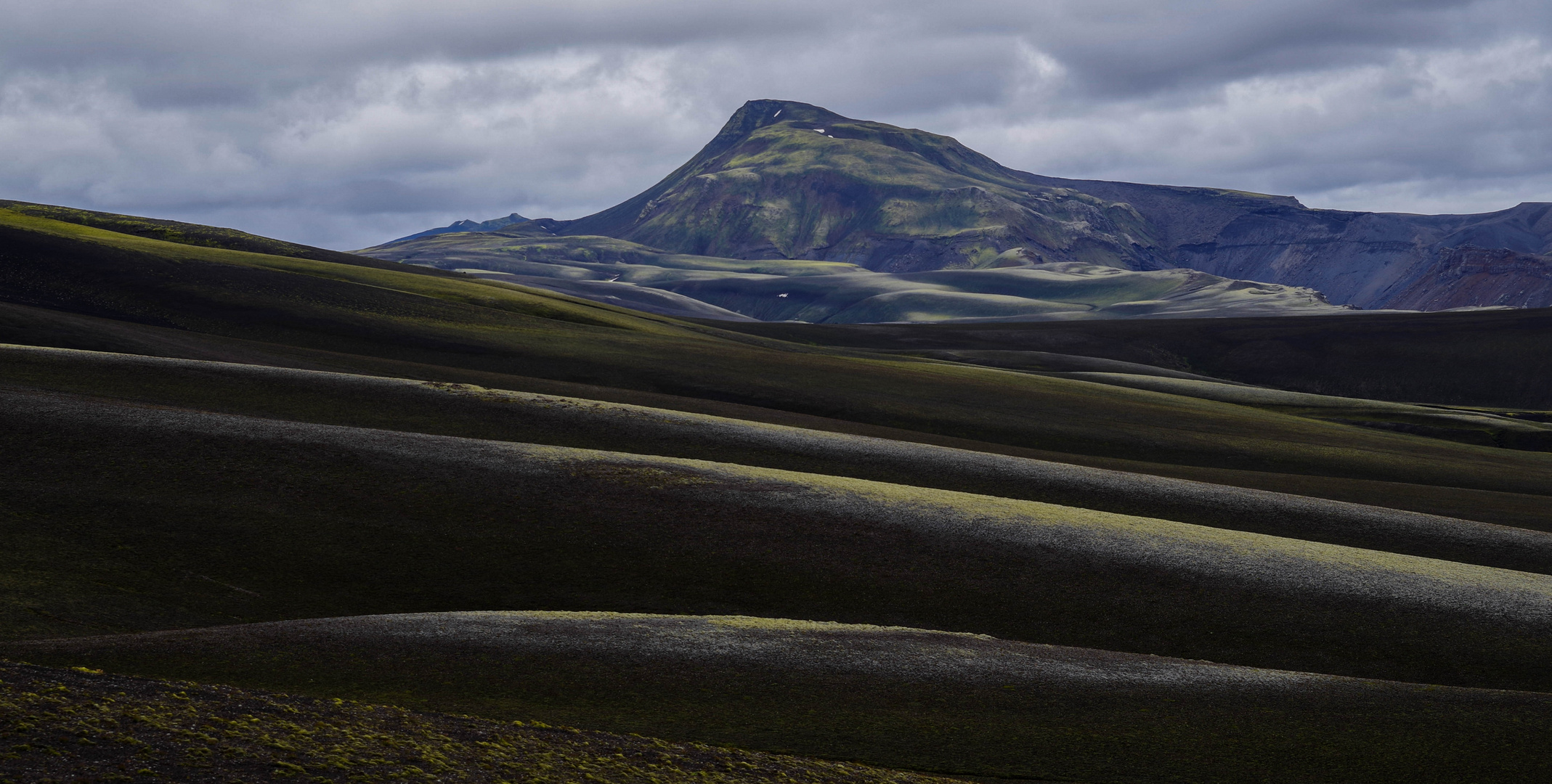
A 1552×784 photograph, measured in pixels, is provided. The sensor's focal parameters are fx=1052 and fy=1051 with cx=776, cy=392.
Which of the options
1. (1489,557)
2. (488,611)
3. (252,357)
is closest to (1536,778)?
(488,611)

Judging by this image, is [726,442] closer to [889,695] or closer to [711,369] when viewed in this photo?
[889,695]

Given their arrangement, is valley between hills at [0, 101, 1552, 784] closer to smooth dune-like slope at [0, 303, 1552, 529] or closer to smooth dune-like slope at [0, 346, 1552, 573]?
smooth dune-like slope at [0, 346, 1552, 573]

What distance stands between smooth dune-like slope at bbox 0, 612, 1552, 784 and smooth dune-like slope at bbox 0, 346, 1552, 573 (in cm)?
2035

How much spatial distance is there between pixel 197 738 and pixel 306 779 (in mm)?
1597

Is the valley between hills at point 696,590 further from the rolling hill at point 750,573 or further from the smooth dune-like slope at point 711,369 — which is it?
the smooth dune-like slope at point 711,369

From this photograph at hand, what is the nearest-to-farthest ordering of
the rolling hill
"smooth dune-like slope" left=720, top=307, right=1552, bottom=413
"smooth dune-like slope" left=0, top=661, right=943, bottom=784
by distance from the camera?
"smooth dune-like slope" left=0, top=661, right=943, bottom=784
the rolling hill
"smooth dune-like slope" left=720, top=307, right=1552, bottom=413

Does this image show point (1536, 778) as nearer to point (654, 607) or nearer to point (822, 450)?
point (654, 607)

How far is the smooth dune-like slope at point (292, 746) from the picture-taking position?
11.7 metres

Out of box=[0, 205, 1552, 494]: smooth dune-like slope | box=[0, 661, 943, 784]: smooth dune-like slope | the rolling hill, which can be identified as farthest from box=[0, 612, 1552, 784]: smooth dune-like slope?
box=[0, 205, 1552, 494]: smooth dune-like slope

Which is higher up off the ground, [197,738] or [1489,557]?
[197,738]

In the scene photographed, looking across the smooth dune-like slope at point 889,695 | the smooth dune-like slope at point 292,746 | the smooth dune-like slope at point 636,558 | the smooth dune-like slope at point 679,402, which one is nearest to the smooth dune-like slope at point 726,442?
the smooth dune-like slope at point 636,558

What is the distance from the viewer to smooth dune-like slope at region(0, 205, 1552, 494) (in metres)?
67.6

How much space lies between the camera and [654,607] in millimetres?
29516

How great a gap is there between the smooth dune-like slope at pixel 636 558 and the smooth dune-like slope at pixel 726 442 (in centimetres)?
554
